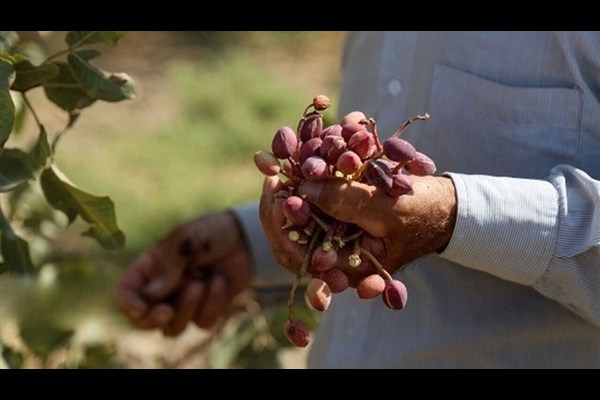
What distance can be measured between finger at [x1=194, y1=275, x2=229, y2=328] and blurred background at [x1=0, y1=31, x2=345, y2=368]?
0.20 meters

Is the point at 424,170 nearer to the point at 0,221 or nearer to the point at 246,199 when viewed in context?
the point at 0,221

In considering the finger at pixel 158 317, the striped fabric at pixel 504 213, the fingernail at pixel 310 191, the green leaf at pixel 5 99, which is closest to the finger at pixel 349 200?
the fingernail at pixel 310 191

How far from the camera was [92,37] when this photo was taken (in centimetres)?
137

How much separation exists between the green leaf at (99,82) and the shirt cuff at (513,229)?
413 millimetres

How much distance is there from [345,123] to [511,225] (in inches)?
10.4

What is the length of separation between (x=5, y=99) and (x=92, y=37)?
0.21 meters

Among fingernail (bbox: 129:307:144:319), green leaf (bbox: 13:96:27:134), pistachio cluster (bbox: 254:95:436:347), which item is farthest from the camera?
fingernail (bbox: 129:307:144:319)

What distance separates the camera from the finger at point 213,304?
6.02ft

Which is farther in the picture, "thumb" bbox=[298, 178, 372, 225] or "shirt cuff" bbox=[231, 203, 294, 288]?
"shirt cuff" bbox=[231, 203, 294, 288]

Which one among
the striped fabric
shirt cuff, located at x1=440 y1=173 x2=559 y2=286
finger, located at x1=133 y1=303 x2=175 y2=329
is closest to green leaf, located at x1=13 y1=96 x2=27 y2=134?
finger, located at x1=133 y1=303 x2=175 y2=329

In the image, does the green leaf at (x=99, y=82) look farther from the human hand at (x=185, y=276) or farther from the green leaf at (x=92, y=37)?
the human hand at (x=185, y=276)

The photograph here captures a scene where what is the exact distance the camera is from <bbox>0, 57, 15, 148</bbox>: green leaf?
1.19 metres

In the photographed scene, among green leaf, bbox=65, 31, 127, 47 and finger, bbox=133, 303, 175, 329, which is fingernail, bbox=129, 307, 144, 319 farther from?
green leaf, bbox=65, 31, 127, 47

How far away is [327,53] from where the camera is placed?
464 centimetres
